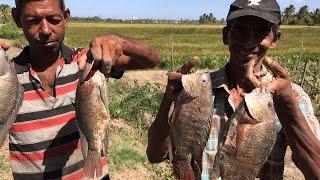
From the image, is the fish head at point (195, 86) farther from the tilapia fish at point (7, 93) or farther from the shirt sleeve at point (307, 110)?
the tilapia fish at point (7, 93)

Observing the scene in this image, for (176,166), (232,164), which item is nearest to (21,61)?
(176,166)

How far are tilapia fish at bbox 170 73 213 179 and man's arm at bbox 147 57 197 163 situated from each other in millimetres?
61

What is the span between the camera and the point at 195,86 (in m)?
3.04

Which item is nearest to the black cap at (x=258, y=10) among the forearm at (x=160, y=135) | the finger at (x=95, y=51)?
the forearm at (x=160, y=135)

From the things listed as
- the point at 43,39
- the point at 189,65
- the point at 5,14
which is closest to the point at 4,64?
the point at 43,39

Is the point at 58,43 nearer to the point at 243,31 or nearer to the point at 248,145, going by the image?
the point at 243,31

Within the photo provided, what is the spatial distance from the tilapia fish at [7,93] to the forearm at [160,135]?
38.1 inches

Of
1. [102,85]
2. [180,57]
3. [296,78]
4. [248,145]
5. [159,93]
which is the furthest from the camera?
[180,57]

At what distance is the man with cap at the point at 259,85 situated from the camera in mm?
3051

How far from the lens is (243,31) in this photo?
317 centimetres

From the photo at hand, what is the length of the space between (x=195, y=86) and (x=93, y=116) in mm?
670

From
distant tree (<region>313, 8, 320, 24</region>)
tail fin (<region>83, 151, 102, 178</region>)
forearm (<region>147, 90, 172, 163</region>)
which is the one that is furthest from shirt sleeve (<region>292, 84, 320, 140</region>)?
distant tree (<region>313, 8, 320, 24</region>)

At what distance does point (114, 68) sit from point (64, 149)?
28.0 inches

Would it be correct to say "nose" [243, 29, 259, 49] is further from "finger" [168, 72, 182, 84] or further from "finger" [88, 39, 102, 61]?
"finger" [88, 39, 102, 61]
